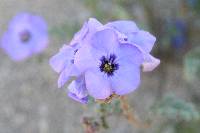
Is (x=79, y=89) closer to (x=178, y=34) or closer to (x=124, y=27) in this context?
(x=124, y=27)

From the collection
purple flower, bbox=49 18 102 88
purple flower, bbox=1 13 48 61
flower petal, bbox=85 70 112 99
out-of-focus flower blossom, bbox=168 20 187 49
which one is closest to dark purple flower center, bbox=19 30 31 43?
purple flower, bbox=1 13 48 61

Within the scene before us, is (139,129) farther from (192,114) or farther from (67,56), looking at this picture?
(67,56)

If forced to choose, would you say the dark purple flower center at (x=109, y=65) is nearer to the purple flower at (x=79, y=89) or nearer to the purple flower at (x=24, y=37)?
the purple flower at (x=79, y=89)

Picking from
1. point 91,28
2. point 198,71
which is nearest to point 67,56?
point 91,28

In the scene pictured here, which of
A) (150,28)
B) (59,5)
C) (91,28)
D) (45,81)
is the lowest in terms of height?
(91,28)

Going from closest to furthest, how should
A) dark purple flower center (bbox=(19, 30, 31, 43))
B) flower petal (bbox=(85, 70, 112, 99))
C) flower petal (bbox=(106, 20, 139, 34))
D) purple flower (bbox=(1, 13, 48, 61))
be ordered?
1. flower petal (bbox=(85, 70, 112, 99))
2. flower petal (bbox=(106, 20, 139, 34))
3. purple flower (bbox=(1, 13, 48, 61))
4. dark purple flower center (bbox=(19, 30, 31, 43))

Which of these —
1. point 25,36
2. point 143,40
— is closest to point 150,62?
point 143,40

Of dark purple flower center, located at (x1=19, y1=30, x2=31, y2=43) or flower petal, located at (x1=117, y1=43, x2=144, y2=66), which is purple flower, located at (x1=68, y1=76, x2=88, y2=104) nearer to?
flower petal, located at (x1=117, y1=43, x2=144, y2=66)
